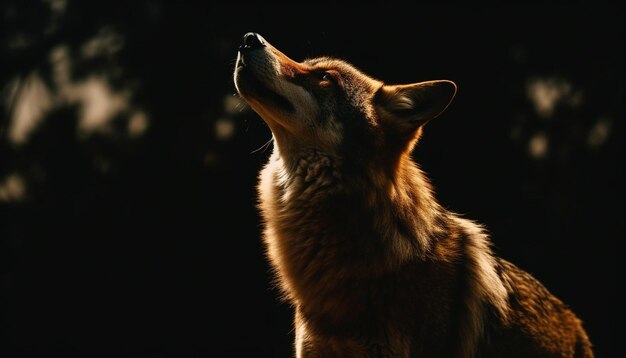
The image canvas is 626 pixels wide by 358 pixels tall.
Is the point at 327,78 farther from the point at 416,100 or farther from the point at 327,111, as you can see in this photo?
the point at 416,100

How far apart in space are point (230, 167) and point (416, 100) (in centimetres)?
280

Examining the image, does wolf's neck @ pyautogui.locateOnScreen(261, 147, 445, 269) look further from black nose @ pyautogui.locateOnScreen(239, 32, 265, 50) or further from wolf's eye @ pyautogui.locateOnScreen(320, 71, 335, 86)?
black nose @ pyautogui.locateOnScreen(239, 32, 265, 50)

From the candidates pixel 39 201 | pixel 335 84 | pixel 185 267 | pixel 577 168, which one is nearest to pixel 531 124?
pixel 577 168

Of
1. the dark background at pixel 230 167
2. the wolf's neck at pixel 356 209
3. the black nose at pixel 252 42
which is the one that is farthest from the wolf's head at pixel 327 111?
the dark background at pixel 230 167

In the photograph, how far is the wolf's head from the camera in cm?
344

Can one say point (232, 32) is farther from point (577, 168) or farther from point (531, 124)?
point (577, 168)

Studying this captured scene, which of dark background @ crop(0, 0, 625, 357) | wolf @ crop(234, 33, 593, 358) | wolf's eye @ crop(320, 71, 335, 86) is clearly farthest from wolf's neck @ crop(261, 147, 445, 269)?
dark background @ crop(0, 0, 625, 357)

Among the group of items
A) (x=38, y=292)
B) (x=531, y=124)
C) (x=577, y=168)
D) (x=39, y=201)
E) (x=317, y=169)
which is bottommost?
(x=577, y=168)

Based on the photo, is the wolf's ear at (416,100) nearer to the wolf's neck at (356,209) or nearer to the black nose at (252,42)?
the wolf's neck at (356,209)

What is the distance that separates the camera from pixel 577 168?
20.0 ft

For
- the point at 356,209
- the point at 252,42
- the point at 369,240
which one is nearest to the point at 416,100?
the point at 356,209

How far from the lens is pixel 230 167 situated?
585 centimetres

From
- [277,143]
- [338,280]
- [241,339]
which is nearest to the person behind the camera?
[338,280]

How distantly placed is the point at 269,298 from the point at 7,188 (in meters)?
3.02
